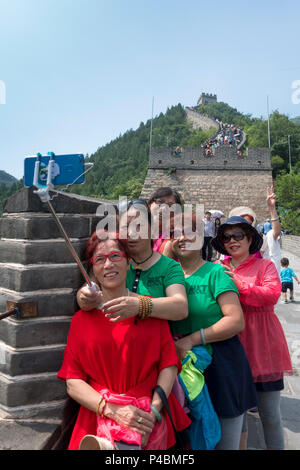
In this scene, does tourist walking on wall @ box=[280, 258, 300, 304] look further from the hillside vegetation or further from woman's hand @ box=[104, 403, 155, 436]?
the hillside vegetation

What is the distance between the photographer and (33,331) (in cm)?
166

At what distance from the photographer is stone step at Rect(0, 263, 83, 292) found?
166cm

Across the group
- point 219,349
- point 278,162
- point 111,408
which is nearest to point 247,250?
point 219,349

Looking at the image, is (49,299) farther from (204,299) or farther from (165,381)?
(204,299)

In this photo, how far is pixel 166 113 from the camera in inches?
3105

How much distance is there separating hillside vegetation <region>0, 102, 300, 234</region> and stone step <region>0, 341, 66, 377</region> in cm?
2100

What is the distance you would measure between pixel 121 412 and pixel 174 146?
5970 centimetres

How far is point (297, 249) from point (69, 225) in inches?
617

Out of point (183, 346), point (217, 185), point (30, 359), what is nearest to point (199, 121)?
point (217, 185)

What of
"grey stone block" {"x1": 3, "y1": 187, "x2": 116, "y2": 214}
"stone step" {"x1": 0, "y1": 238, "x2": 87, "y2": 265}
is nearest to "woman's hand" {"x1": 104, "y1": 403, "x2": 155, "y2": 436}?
"stone step" {"x1": 0, "y1": 238, "x2": 87, "y2": 265}

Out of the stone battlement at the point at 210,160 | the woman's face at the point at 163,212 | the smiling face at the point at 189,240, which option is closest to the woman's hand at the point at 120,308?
the smiling face at the point at 189,240

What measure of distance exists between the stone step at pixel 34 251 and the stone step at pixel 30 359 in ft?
1.44

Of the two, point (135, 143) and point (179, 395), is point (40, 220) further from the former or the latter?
Result: point (135, 143)

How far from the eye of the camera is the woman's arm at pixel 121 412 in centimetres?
138
